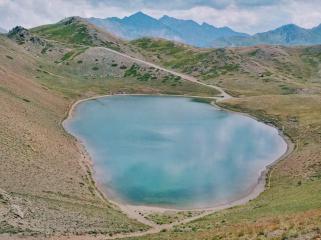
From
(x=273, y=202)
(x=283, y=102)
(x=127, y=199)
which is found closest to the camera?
(x=273, y=202)

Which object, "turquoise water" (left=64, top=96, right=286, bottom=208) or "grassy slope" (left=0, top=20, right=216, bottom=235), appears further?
"turquoise water" (left=64, top=96, right=286, bottom=208)

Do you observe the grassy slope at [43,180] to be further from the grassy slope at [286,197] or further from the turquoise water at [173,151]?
the grassy slope at [286,197]

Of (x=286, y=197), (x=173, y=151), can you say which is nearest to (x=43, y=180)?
(x=286, y=197)

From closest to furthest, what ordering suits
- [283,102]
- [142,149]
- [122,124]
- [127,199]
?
1. [127,199]
2. [142,149]
3. [122,124]
4. [283,102]

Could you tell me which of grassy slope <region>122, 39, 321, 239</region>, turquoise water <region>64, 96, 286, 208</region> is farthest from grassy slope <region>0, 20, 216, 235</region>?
grassy slope <region>122, 39, 321, 239</region>

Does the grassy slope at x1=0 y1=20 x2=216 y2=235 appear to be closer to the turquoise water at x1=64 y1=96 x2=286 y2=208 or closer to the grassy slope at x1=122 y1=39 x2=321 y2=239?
the turquoise water at x1=64 y1=96 x2=286 y2=208

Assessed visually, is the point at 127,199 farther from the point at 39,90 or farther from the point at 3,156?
the point at 39,90

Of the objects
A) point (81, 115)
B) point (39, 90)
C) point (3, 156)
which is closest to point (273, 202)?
point (3, 156)

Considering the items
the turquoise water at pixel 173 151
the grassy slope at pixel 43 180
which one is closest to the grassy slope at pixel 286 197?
the turquoise water at pixel 173 151
